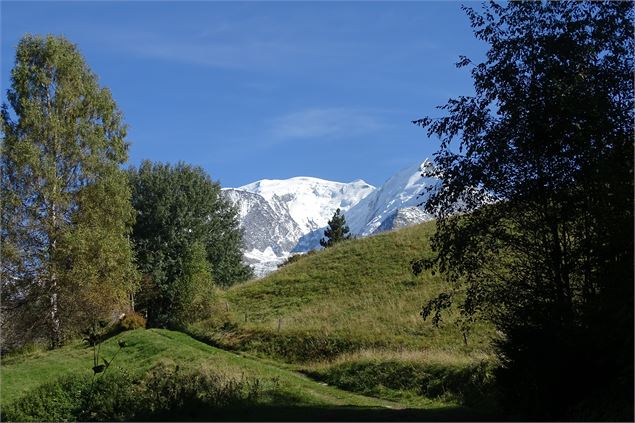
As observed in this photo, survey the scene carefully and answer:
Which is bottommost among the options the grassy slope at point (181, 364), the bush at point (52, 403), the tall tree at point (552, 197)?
the bush at point (52, 403)

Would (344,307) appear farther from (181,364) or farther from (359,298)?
(181,364)

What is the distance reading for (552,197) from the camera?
1516 centimetres

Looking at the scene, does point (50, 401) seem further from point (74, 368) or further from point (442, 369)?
point (442, 369)

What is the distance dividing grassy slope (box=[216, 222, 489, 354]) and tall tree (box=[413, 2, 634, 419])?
44.4ft

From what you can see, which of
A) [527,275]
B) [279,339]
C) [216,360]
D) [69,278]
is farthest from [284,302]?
[527,275]

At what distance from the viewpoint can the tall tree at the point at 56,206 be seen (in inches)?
1344

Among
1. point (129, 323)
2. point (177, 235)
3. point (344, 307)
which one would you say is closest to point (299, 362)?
point (344, 307)

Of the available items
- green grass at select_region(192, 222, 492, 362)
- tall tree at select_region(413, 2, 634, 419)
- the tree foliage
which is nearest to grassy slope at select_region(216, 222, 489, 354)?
green grass at select_region(192, 222, 492, 362)

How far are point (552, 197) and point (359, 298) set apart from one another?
30197 mm

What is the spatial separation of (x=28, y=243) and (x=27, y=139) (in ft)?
18.3

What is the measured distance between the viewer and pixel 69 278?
33.6m

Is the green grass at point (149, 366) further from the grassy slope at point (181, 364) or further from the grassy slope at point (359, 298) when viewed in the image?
the grassy slope at point (359, 298)

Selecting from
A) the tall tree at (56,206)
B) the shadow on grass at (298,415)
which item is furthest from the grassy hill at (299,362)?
the tall tree at (56,206)

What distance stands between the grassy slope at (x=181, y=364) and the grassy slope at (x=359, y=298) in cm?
628
